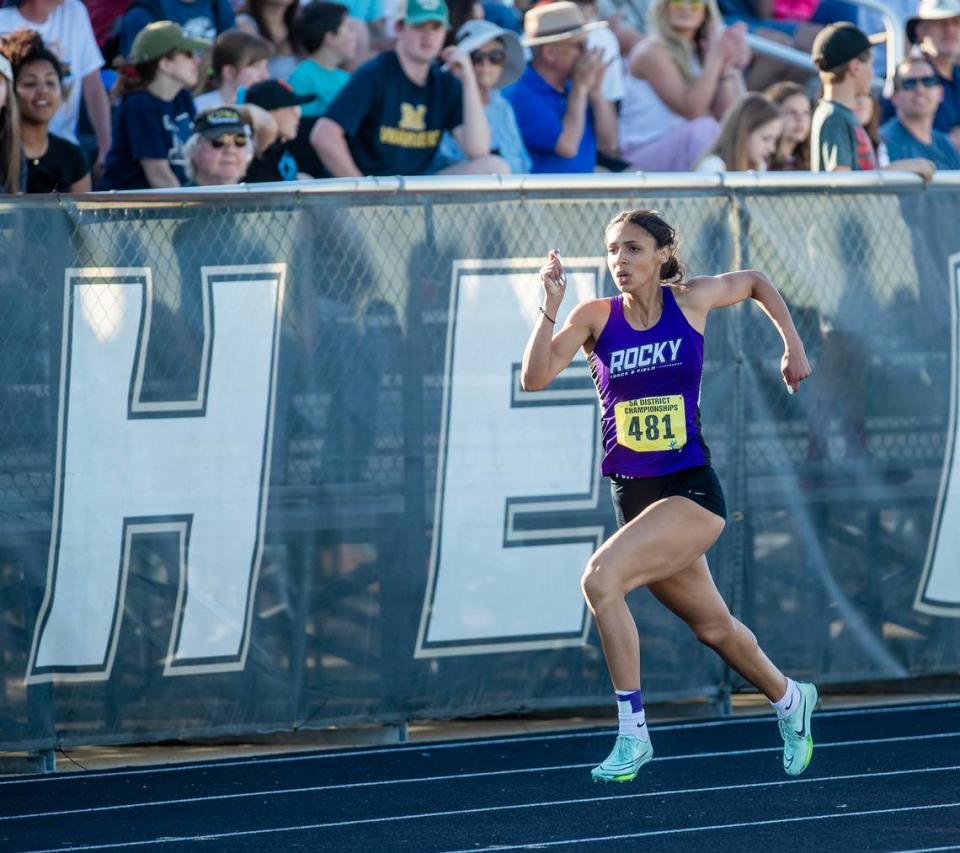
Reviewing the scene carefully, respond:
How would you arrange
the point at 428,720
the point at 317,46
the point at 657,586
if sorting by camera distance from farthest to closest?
the point at 317,46
the point at 428,720
the point at 657,586

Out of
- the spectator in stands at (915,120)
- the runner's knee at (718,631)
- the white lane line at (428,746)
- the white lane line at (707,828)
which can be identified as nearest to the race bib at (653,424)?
the runner's knee at (718,631)

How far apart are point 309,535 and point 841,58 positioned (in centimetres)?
Answer: 374

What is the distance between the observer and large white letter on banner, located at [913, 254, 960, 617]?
7.86m

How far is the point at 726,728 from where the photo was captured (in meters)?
7.43

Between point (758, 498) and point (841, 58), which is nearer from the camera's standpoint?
point (758, 498)

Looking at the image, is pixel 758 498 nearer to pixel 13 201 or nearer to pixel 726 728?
pixel 726 728

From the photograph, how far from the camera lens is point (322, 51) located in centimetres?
951

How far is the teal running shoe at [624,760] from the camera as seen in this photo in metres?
5.60

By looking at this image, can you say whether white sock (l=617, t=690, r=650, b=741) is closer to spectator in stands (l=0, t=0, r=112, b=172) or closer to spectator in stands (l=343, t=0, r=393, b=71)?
spectator in stands (l=0, t=0, r=112, b=172)

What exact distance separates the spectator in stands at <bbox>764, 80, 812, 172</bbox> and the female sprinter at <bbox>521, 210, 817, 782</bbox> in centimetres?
349

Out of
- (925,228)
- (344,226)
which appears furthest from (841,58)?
(344,226)

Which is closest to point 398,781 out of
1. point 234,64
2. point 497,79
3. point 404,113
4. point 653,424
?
point 653,424

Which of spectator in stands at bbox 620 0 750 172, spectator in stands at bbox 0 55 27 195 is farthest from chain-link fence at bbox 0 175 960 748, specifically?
spectator in stands at bbox 620 0 750 172

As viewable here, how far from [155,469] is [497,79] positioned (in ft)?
12.3
